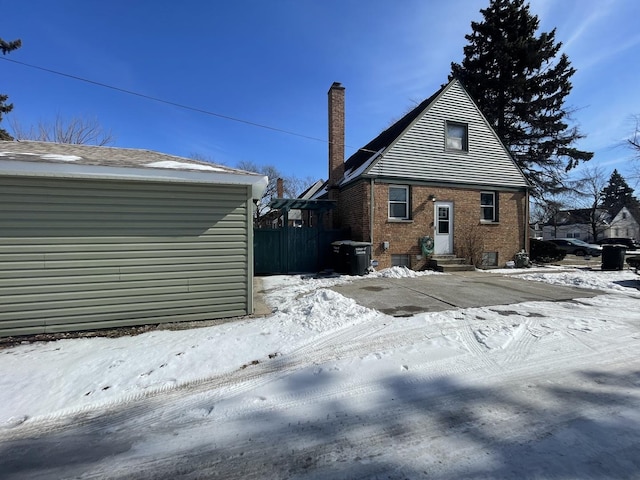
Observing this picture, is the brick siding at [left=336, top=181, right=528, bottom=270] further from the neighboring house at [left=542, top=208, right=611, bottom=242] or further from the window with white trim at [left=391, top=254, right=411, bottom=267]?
the neighboring house at [left=542, top=208, right=611, bottom=242]

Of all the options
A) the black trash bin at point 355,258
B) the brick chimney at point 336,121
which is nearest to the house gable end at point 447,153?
the brick chimney at point 336,121

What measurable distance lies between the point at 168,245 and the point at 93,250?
1.11m

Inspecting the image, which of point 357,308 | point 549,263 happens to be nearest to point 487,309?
point 357,308

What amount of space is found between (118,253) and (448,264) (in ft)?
36.4

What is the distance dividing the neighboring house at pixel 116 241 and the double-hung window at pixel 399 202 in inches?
305

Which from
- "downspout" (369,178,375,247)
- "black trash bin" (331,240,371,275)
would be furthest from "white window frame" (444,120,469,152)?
"black trash bin" (331,240,371,275)

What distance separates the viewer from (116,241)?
5.29 m

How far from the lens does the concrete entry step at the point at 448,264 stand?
40.2 ft

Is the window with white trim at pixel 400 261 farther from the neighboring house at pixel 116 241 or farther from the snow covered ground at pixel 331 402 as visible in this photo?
the neighboring house at pixel 116 241

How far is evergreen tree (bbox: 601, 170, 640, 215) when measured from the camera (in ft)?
176

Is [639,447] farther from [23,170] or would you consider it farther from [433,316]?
[23,170]

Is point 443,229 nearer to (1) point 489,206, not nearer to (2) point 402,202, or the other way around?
(2) point 402,202

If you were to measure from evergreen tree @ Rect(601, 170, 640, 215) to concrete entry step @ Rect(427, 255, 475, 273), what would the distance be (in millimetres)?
55709

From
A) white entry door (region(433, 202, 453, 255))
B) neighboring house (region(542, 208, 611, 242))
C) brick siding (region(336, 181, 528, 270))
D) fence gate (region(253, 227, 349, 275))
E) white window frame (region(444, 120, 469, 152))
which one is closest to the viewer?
fence gate (region(253, 227, 349, 275))
